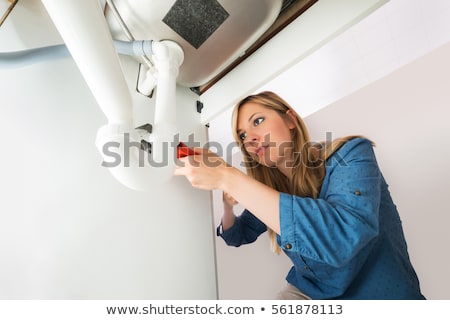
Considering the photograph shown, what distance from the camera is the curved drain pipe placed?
327 mm

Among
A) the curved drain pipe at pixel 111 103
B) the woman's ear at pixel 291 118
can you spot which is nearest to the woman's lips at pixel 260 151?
the woman's ear at pixel 291 118

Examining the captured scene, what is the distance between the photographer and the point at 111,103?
1.23 ft

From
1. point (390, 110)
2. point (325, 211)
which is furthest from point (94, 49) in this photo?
point (390, 110)

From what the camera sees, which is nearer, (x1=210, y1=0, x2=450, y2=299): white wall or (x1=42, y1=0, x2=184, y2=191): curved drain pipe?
(x1=42, y1=0, x2=184, y2=191): curved drain pipe

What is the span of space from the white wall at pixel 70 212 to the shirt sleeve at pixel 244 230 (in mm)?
133

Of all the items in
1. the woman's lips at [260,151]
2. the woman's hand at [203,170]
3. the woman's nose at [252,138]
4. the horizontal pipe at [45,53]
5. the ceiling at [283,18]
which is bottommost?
the woman's hand at [203,170]

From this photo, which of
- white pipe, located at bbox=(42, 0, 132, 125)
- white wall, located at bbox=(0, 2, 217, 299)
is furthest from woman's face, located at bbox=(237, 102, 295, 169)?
white pipe, located at bbox=(42, 0, 132, 125)

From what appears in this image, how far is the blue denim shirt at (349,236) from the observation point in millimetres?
428

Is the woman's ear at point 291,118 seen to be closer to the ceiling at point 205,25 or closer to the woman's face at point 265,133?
the woman's face at point 265,133

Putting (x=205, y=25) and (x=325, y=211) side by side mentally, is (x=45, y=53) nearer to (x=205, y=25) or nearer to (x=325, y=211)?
(x=205, y=25)

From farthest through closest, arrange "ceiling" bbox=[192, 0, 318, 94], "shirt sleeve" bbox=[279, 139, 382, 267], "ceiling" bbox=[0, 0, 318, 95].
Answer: "ceiling" bbox=[192, 0, 318, 94]
"ceiling" bbox=[0, 0, 318, 95]
"shirt sleeve" bbox=[279, 139, 382, 267]

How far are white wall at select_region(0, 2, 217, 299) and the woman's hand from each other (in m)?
0.12

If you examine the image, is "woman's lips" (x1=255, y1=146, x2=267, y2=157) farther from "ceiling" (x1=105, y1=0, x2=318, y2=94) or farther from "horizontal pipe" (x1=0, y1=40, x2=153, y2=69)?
"horizontal pipe" (x1=0, y1=40, x2=153, y2=69)
